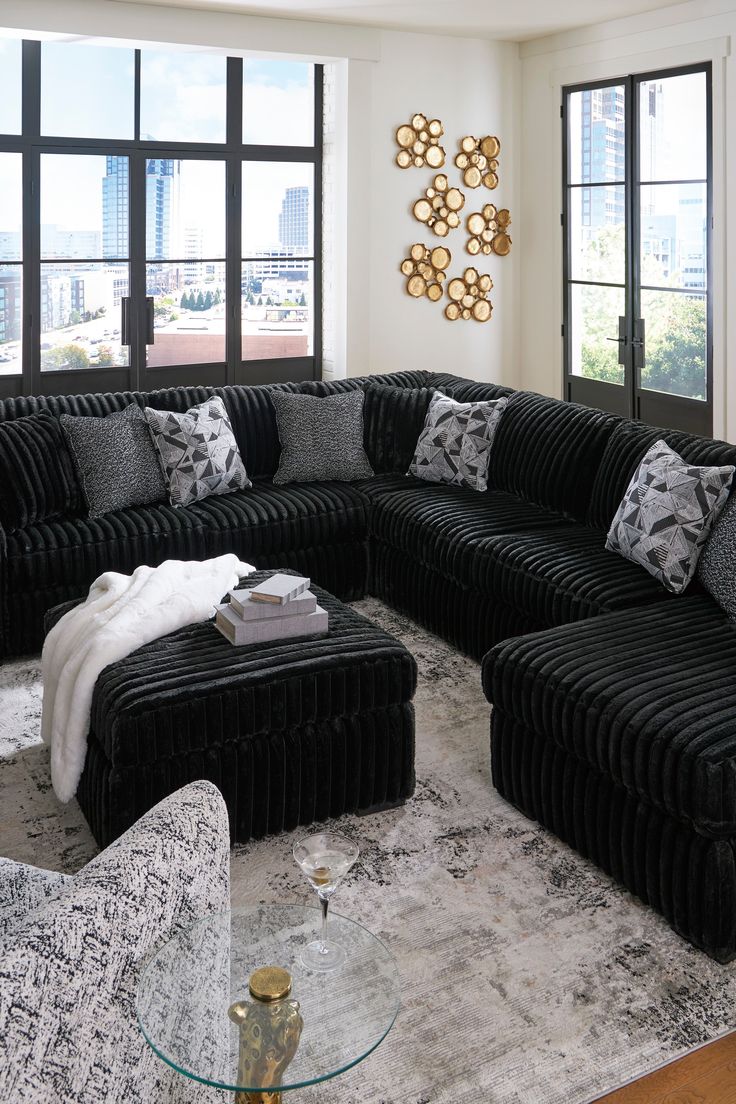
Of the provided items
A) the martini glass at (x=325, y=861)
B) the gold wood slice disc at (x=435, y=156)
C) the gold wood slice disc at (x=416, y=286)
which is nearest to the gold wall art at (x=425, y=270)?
the gold wood slice disc at (x=416, y=286)

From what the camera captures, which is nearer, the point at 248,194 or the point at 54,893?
the point at 54,893

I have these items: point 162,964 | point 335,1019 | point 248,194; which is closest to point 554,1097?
point 335,1019

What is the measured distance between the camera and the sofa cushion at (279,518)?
4.57 meters

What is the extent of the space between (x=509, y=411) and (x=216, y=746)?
101 inches

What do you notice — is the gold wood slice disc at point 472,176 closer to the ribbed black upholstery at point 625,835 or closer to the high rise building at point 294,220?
the high rise building at point 294,220

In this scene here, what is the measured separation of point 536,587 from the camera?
3.86 metres

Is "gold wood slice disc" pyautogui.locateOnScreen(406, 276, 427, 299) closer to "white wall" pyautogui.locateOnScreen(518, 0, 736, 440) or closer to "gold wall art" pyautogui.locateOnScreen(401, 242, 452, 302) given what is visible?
"gold wall art" pyautogui.locateOnScreen(401, 242, 452, 302)

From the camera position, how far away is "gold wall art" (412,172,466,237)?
22.7 ft

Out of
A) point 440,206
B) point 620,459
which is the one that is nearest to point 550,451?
point 620,459

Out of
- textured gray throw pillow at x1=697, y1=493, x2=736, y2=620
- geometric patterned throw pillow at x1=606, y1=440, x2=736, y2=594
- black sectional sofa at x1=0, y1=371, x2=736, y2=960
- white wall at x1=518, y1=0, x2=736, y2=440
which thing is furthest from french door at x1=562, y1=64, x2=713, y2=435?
textured gray throw pillow at x1=697, y1=493, x2=736, y2=620

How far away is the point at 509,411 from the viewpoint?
498 cm

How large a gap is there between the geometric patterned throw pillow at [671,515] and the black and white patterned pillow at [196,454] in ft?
5.84

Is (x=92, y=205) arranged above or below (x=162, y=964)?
above

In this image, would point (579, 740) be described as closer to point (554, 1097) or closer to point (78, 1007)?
point (554, 1097)
